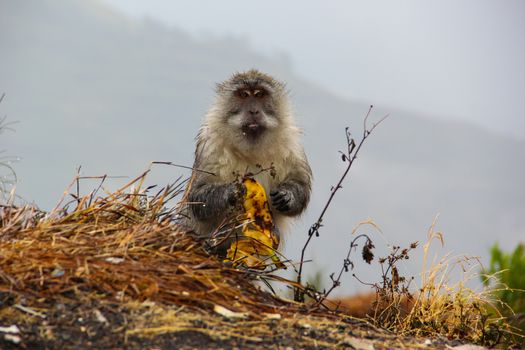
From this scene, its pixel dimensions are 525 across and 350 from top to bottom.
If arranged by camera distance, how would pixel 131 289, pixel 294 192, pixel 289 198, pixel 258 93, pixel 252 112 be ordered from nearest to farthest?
pixel 131 289, pixel 289 198, pixel 294 192, pixel 252 112, pixel 258 93

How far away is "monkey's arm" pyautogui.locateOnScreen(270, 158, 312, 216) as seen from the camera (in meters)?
6.71

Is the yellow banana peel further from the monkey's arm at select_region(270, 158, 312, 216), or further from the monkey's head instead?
the monkey's head

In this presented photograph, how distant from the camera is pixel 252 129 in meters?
6.98

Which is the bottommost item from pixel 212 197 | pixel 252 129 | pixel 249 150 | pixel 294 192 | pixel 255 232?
pixel 255 232

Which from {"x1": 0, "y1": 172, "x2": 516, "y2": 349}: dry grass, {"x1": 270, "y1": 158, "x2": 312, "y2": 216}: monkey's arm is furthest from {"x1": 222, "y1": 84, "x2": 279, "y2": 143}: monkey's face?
{"x1": 0, "y1": 172, "x2": 516, "y2": 349}: dry grass

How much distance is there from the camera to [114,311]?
4.21 meters

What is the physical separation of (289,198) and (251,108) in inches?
36.7

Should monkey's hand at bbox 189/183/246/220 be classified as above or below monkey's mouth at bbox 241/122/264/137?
below

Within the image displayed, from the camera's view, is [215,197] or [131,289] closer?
[131,289]

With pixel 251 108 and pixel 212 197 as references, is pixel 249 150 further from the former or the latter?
pixel 212 197

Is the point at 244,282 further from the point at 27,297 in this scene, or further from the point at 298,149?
the point at 298,149

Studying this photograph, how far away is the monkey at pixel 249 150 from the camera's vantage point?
698 cm

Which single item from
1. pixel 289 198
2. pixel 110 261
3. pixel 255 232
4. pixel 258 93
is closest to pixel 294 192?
pixel 289 198

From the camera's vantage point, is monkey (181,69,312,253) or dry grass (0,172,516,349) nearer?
dry grass (0,172,516,349)
